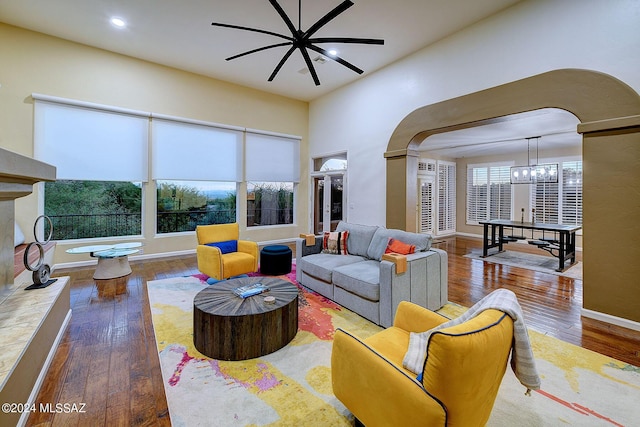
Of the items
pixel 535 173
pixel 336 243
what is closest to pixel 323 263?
pixel 336 243

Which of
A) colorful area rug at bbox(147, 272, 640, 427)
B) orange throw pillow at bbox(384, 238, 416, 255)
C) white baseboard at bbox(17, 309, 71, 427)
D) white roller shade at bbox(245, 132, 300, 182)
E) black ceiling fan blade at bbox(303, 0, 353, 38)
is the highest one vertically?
black ceiling fan blade at bbox(303, 0, 353, 38)

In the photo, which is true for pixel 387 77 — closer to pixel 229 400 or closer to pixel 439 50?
pixel 439 50

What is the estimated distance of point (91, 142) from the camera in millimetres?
5145

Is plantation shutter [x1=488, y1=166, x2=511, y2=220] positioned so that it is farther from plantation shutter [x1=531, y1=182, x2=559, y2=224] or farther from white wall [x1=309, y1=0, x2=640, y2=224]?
white wall [x1=309, y1=0, x2=640, y2=224]

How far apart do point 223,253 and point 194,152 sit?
2.97 metres

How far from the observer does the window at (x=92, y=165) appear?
15.8ft

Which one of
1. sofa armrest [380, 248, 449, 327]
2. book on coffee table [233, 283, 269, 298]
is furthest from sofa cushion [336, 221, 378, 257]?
book on coffee table [233, 283, 269, 298]

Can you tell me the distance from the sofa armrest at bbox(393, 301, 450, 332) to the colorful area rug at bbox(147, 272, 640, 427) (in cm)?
68

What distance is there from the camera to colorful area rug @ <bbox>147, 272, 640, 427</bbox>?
1.76 metres

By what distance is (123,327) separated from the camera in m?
2.92

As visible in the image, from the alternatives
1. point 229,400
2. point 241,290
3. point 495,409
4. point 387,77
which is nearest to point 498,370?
point 495,409

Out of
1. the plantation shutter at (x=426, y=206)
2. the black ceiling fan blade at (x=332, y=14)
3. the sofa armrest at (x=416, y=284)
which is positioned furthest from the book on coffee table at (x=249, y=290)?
the plantation shutter at (x=426, y=206)

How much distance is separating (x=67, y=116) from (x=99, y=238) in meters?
2.29

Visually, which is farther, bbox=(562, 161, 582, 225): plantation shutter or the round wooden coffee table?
bbox=(562, 161, 582, 225): plantation shutter
